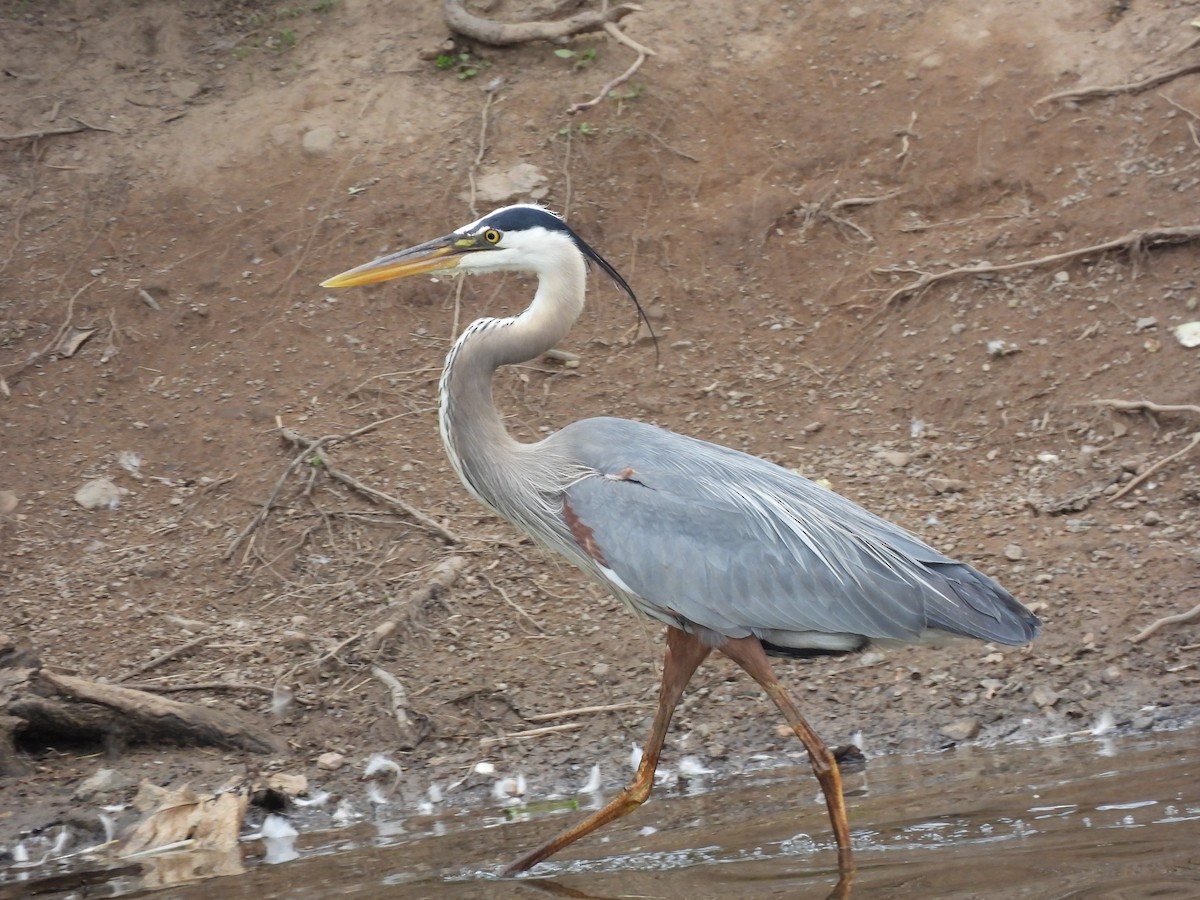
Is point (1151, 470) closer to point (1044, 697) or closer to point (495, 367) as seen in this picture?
point (1044, 697)

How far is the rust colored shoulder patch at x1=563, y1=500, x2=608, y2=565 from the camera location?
543 centimetres

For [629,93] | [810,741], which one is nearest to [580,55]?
[629,93]

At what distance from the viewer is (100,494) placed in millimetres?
8062

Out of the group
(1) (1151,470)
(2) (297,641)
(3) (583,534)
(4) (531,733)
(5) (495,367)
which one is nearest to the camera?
(3) (583,534)

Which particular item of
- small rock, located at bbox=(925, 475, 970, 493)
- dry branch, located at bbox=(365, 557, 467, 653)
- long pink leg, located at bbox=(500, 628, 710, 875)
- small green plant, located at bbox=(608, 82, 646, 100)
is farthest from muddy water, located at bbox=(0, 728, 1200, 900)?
small green plant, located at bbox=(608, 82, 646, 100)

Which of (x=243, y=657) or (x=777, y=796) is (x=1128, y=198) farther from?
(x=243, y=657)

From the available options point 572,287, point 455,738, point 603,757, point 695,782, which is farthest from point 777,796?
point 572,287

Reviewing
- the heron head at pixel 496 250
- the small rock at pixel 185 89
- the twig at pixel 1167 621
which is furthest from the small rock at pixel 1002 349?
the small rock at pixel 185 89

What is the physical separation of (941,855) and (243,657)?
11.7 ft

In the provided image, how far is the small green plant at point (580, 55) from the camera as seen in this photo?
10.3 metres

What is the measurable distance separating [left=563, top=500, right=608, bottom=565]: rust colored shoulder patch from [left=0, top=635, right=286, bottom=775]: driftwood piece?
184cm

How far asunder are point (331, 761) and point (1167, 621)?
3733 mm

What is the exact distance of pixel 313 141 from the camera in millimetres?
10031

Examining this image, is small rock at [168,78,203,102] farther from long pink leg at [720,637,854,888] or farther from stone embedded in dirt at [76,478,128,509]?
long pink leg at [720,637,854,888]
